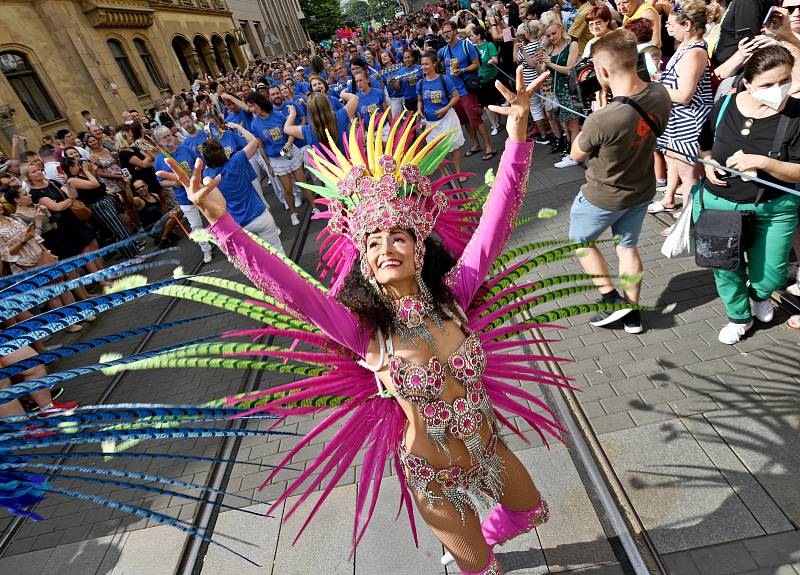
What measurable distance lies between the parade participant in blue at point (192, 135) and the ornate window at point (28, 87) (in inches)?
474

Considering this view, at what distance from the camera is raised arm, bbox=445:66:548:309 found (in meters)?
2.02

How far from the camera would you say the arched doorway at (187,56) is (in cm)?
2788

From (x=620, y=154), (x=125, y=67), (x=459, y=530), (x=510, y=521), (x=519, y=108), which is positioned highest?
(x=125, y=67)

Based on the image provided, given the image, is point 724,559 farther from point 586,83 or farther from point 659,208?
point 586,83

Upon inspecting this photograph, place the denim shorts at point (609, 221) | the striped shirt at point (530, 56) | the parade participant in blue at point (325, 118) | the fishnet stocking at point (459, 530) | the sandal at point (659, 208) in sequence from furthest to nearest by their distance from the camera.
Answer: the striped shirt at point (530, 56), the parade participant in blue at point (325, 118), the sandal at point (659, 208), the denim shorts at point (609, 221), the fishnet stocking at point (459, 530)

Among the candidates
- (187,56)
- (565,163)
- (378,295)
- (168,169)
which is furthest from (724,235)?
(187,56)

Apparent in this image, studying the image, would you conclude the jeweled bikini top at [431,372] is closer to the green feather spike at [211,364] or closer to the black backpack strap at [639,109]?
the green feather spike at [211,364]

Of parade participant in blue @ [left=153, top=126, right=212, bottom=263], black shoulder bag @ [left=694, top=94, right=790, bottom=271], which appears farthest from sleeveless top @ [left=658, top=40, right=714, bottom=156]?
parade participant in blue @ [left=153, top=126, right=212, bottom=263]

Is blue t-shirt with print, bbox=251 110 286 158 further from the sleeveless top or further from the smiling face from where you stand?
the smiling face

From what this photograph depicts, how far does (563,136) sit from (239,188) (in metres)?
5.21

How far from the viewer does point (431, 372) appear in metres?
1.83

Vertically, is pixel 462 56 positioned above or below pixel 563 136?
above

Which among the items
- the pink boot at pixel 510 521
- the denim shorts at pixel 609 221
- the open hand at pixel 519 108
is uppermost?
the open hand at pixel 519 108

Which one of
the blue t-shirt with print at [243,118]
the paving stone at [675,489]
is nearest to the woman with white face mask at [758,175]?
the paving stone at [675,489]
